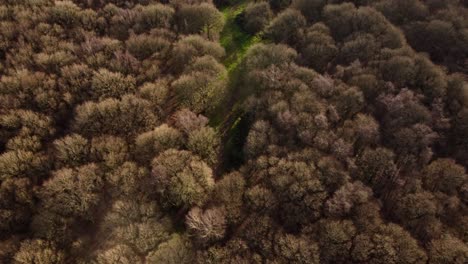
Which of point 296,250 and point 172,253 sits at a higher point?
point 296,250

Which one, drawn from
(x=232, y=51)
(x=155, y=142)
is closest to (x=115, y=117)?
(x=155, y=142)

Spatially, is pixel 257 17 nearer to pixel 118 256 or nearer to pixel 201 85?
pixel 201 85

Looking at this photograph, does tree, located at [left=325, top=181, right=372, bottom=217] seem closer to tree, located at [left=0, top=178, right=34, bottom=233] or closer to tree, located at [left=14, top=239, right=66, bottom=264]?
tree, located at [left=14, top=239, right=66, bottom=264]

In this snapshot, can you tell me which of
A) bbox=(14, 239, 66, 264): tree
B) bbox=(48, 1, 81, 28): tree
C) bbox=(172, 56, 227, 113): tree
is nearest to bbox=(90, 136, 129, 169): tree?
bbox=(14, 239, 66, 264): tree

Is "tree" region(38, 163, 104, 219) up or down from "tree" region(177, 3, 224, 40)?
down

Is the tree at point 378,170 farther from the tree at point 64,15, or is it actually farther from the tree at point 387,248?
the tree at point 64,15

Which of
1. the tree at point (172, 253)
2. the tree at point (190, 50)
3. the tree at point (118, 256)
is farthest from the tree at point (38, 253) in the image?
the tree at point (190, 50)

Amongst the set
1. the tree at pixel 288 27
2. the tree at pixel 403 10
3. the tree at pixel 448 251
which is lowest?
the tree at pixel 448 251
